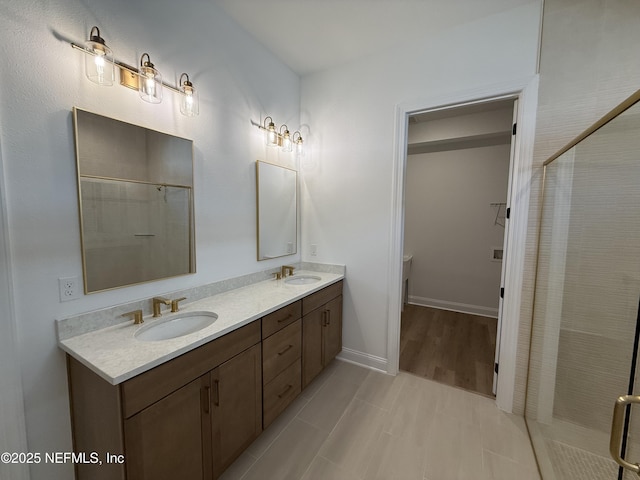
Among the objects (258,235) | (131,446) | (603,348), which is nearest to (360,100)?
(258,235)

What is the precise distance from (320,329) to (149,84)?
207 centimetres

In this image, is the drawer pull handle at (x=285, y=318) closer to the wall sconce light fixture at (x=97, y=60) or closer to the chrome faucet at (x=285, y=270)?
the chrome faucet at (x=285, y=270)

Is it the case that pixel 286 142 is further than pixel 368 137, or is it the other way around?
pixel 286 142

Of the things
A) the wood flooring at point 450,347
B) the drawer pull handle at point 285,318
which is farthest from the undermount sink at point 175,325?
the wood flooring at point 450,347

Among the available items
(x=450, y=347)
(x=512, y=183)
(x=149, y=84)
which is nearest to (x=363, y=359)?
(x=450, y=347)

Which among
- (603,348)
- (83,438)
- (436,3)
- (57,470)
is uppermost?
(436,3)

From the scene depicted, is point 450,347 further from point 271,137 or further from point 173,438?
point 271,137

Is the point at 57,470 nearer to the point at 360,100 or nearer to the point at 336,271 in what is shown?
the point at 336,271

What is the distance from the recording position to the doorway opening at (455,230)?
3148 mm

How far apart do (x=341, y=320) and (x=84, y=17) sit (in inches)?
108

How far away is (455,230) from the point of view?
3955mm

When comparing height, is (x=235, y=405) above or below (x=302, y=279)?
below

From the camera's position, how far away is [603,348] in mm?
1203

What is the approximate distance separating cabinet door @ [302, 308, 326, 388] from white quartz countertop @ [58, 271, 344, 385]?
12.2 inches
